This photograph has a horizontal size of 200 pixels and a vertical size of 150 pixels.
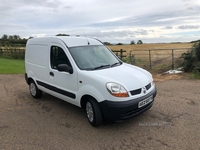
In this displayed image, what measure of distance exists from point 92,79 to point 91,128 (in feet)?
3.38

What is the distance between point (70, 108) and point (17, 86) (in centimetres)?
387

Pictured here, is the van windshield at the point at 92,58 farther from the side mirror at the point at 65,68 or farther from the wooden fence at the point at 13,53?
the wooden fence at the point at 13,53

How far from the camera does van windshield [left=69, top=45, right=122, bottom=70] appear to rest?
14.0ft

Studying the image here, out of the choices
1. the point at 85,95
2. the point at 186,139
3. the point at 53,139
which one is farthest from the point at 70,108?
the point at 186,139

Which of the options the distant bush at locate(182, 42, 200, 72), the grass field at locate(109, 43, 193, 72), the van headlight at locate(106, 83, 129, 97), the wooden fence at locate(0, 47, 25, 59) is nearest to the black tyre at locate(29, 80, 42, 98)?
the van headlight at locate(106, 83, 129, 97)

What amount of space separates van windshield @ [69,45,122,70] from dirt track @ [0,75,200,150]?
1.27 meters

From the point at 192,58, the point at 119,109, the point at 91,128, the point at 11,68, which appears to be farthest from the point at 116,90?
the point at 11,68

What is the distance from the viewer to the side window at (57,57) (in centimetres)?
451

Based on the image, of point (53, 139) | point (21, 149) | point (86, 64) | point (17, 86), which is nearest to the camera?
point (21, 149)

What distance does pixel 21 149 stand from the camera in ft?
10.6

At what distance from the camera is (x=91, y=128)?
3.93 m

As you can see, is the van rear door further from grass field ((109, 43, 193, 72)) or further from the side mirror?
grass field ((109, 43, 193, 72))

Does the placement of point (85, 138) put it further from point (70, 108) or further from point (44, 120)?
point (70, 108)

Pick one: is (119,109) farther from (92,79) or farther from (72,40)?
(72,40)
